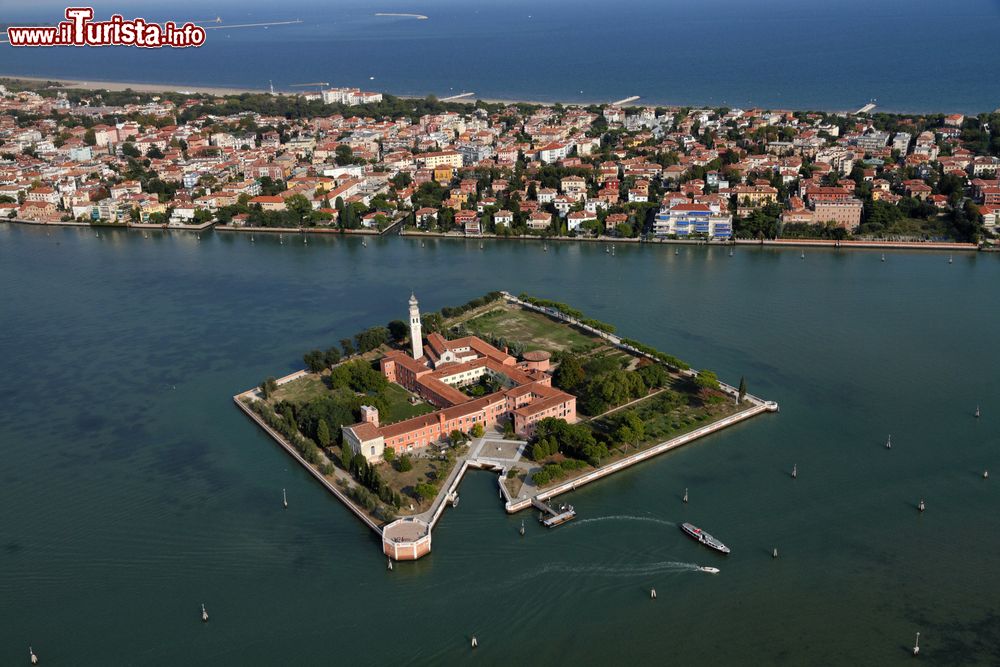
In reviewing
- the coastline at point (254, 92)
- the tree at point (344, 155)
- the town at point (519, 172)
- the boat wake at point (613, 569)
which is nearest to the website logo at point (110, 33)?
the town at point (519, 172)

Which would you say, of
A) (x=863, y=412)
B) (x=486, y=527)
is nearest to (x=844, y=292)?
(x=863, y=412)

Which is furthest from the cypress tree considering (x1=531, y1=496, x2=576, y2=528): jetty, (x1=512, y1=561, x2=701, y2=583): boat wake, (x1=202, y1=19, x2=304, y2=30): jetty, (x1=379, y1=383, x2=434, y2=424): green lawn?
(x1=202, y1=19, x2=304, y2=30): jetty

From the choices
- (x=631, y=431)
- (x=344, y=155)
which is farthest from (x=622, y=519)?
(x=344, y=155)

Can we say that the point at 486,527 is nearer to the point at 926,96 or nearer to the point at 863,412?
the point at 863,412

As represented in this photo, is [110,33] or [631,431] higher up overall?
[110,33]

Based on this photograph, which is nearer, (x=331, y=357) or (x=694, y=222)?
(x=331, y=357)

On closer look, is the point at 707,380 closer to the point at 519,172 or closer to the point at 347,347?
the point at 347,347
